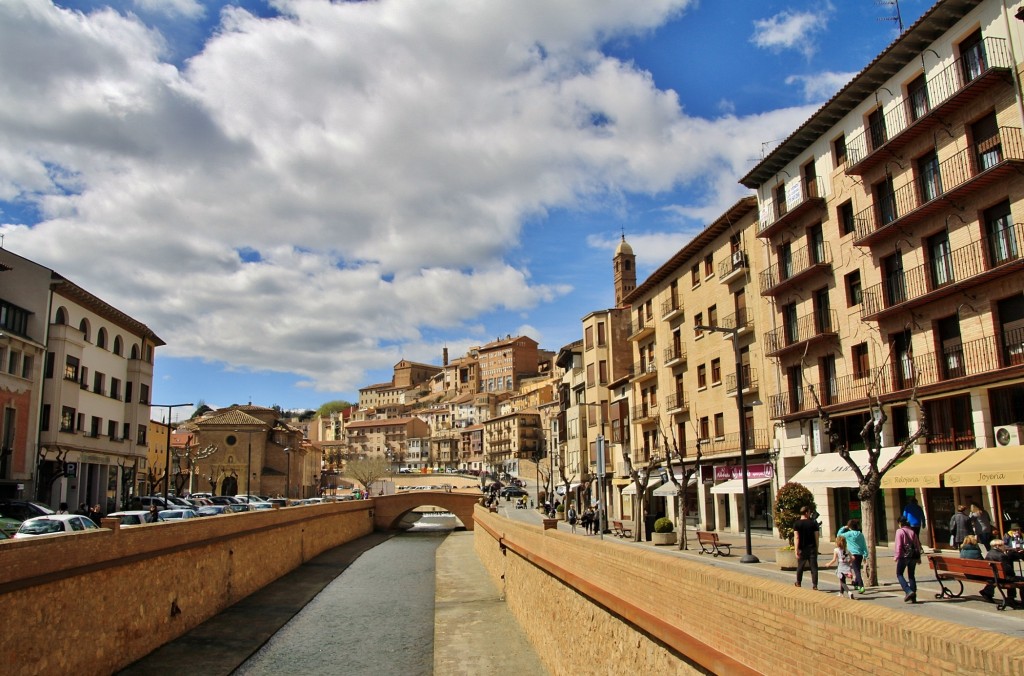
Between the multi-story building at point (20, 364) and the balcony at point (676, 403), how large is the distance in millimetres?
33284

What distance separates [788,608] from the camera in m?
5.98

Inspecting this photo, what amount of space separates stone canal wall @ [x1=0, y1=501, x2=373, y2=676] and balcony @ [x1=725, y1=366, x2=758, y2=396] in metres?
22.7

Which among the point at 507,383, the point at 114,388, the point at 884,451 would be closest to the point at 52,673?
the point at 884,451

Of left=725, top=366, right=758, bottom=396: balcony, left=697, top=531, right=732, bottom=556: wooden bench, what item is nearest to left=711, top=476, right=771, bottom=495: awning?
left=725, top=366, right=758, bottom=396: balcony

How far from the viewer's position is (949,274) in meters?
23.0

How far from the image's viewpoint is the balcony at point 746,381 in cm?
3503

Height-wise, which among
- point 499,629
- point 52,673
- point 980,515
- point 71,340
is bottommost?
point 499,629

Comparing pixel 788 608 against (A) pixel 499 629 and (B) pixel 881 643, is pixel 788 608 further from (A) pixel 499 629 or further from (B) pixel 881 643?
(A) pixel 499 629

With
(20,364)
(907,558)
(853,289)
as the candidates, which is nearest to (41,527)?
(20,364)

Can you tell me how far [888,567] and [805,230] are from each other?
47.9ft

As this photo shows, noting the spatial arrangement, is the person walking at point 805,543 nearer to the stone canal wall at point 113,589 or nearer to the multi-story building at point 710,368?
the multi-story building at point 710,368

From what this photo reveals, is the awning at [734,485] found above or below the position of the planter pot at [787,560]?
above

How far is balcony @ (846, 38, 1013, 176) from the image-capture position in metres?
21.0

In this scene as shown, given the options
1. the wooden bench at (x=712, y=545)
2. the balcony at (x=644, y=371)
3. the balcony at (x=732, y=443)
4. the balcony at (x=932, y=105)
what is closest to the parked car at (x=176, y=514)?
the wooden bench at (x=712, y=545)
